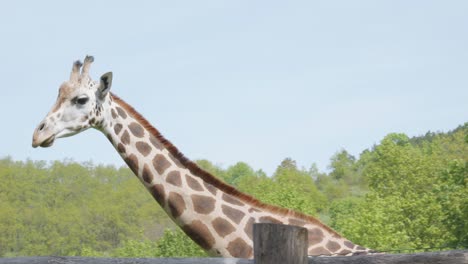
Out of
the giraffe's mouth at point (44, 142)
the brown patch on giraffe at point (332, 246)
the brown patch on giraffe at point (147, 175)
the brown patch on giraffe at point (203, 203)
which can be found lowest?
the brown patch on giraffe at point (332, 246)

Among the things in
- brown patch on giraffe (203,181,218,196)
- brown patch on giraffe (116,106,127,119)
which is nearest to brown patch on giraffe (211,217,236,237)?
brown patch on giraffe (203,181,218,196)

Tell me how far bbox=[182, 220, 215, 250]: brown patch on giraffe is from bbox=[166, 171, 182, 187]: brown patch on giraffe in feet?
1.82

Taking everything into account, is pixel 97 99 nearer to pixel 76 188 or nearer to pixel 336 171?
pixel 76 188

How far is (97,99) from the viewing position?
34.7ft

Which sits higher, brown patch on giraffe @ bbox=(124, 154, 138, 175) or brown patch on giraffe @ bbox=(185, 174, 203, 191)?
brown patch on giraffe @ bbox=(124, 154, 138, 175)

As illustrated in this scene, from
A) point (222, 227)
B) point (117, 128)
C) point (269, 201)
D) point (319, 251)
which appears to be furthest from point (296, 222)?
point (269, 201)

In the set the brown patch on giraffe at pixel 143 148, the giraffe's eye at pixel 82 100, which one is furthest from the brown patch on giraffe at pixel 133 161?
the giraffe's eye at pixel 82 100

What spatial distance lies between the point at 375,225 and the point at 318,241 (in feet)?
103

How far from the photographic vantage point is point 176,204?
962 cm

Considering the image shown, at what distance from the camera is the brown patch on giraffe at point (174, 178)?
9.80m

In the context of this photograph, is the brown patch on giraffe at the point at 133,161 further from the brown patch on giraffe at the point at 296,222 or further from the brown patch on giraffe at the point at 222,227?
the brown patch on giraffe at the point at 296,222

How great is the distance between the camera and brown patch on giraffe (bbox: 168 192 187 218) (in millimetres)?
9562

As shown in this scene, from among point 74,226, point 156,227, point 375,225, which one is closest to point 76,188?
point 74,226

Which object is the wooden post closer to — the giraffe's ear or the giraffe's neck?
the giraffe's neck
